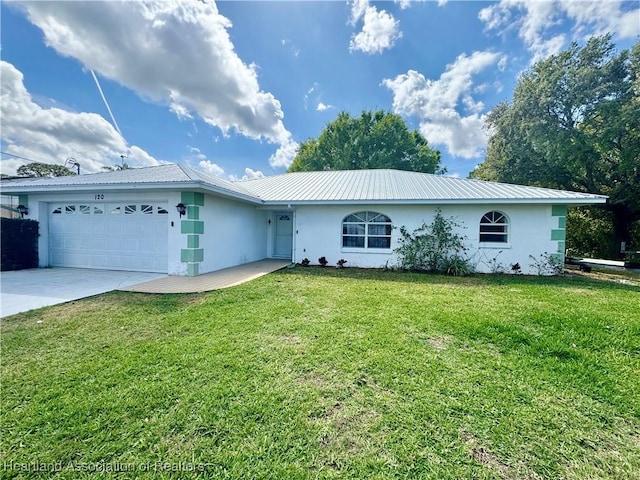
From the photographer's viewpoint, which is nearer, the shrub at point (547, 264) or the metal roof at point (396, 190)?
the metal roof at point (396, 190)

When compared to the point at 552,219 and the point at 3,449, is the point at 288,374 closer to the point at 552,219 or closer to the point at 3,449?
the point at 3,449

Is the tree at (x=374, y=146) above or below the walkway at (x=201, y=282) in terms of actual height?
above

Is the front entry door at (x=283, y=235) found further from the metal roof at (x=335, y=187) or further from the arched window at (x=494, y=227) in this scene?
the arched window at (x=494, y=227)

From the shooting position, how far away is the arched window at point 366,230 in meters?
10.3

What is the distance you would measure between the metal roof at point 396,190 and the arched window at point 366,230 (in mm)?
862

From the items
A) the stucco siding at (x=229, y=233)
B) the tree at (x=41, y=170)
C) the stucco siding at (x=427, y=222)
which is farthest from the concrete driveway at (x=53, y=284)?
the tree at (x=41, y=170)

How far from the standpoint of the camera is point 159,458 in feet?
6.22

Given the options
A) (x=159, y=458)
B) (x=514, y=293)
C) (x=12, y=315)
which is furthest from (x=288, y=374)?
(x=514, y=293)

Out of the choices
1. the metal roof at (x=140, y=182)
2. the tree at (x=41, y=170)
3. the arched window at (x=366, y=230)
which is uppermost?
the tree at (x=41, y=170)

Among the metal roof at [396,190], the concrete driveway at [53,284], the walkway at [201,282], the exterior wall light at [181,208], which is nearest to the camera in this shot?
Result: the concrete driveway at [53,284]

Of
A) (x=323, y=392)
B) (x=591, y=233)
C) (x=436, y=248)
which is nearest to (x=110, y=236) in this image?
(x=323, y=392)

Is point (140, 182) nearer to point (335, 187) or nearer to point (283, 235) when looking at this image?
point (283, 235)

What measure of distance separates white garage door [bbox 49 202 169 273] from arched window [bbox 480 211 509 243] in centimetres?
1111

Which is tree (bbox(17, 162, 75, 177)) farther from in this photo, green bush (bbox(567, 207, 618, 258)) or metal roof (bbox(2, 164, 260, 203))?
green bush (bbox(567, 207, 618, 258))
